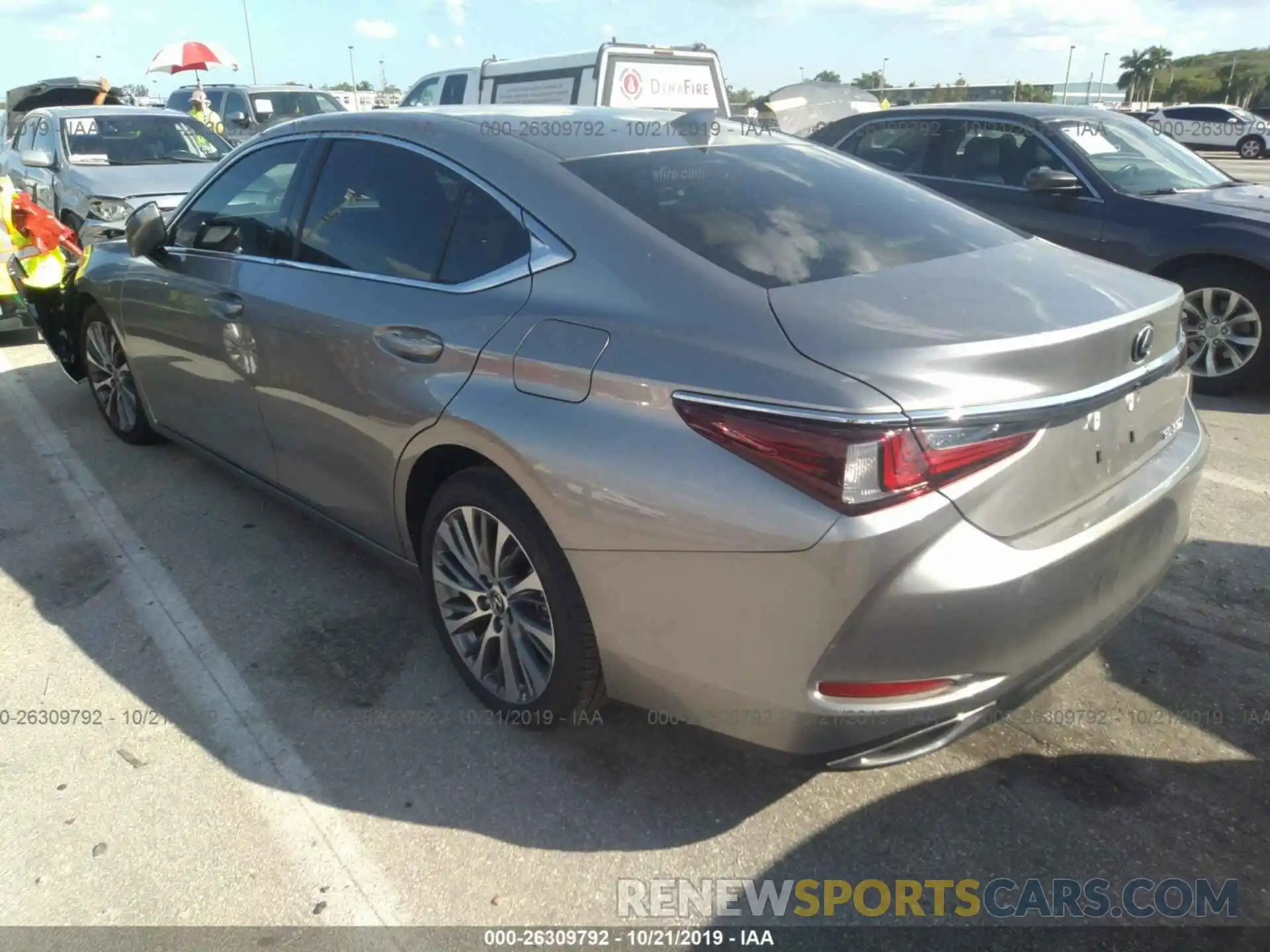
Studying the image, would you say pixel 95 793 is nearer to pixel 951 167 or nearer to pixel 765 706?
pixel 765 706

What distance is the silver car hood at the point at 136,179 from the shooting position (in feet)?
30.2

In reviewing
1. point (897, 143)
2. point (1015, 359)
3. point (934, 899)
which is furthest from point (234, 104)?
point (934, 899)

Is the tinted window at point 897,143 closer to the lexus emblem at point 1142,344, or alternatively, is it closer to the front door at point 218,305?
the front door at point 218,305

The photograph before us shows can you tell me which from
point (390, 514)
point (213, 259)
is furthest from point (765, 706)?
point (213, 259)

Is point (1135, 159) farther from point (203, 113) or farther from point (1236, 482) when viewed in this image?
point (203, 113)

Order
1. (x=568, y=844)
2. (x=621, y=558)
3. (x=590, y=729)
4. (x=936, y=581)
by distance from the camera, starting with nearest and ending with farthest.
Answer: (x=936, y=581) < (x=621, y=558) < (x=568, y=844) < (x=590, y=729)

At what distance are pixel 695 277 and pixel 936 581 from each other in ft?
2.91

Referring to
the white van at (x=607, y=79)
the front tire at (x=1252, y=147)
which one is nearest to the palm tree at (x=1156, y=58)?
the front tire at (x=1252, y=147)

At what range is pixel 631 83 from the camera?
1207cm

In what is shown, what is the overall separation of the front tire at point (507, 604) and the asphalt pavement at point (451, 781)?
0.18 m

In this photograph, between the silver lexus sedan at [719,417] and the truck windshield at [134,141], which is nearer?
the silver lexus sedan at [719,417]

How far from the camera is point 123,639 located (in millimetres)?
3447

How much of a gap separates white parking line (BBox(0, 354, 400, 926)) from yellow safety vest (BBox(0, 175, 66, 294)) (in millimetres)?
1770

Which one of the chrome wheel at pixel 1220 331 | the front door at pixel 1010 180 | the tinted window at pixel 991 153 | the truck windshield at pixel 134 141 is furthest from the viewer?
the truck windshield at pixel 134 141
